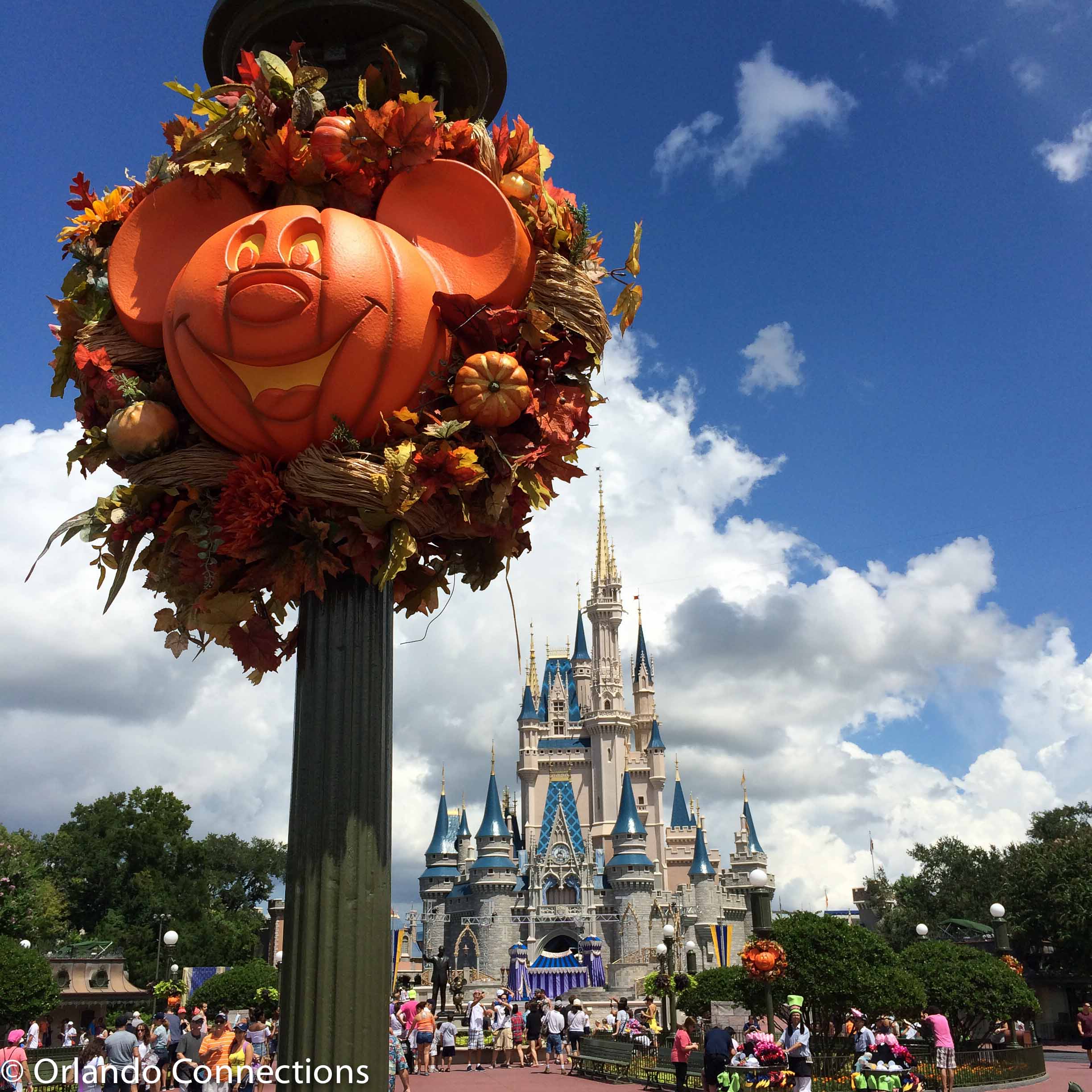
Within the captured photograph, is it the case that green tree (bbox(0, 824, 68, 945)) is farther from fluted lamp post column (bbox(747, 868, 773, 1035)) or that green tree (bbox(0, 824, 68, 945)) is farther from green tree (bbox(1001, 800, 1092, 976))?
green tree (bbox(1001, 800, 1092, 976))

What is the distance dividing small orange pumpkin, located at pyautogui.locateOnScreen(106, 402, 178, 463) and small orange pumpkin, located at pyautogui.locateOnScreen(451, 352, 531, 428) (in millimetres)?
1048

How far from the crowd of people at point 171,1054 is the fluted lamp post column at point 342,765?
4867 mm

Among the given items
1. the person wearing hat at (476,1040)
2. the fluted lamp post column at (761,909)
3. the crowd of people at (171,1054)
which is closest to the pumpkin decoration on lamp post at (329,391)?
the crowd of people at (171,1054)

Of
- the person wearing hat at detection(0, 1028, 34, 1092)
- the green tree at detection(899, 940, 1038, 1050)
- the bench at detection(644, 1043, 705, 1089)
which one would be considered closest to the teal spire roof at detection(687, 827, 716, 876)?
the green tree at detection(899, 940, 1038, 1050)

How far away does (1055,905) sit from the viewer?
33.2 metres

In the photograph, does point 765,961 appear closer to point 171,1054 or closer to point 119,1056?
point 171,1054

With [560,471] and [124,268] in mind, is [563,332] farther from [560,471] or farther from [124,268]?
[124,268]

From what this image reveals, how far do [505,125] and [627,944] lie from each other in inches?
2375

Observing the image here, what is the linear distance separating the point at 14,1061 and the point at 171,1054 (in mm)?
1588

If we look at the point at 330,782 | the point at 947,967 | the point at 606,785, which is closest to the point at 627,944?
the point at 606,785

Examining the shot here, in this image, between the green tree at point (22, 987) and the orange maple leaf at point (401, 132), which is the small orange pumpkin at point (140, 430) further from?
the green tree at point (22, 987)

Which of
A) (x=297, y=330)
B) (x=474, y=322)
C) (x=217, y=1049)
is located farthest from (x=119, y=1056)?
(x=474, y=322)

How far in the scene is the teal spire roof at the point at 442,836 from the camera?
68.4 metres

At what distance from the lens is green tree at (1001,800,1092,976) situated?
32250mm
